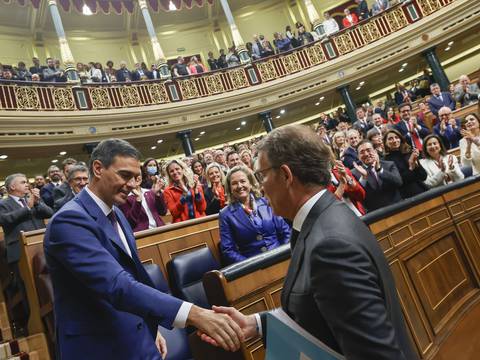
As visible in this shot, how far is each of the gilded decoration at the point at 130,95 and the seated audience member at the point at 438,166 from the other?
25.5 ft

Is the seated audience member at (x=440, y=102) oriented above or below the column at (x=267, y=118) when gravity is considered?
below

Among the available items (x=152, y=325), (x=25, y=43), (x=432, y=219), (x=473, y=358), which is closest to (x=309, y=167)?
(x=152, y=325)

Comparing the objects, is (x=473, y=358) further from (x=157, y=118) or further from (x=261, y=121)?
(x=261, y=121)

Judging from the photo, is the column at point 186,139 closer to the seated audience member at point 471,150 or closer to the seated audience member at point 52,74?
the seated audience member at point 52,74

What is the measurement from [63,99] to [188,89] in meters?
3.25

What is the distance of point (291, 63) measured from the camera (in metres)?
11.4

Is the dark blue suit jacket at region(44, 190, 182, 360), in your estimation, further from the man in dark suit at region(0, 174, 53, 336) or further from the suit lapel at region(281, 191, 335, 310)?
the man in dark suit at region(0, 174, 53, 336)

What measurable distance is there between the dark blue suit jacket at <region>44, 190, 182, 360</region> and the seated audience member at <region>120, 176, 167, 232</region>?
192 centimetres

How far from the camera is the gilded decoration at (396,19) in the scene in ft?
35.5

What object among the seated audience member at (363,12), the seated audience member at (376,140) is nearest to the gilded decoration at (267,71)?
the seated audience member at (363,12)

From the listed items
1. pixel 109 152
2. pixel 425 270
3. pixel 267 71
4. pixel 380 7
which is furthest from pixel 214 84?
pixel 109 152

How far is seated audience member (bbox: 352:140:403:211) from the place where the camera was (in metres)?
3.14

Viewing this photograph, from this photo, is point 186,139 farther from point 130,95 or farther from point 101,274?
point 101,274

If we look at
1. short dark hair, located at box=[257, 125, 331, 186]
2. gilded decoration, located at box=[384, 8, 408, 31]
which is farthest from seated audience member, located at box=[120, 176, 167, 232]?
gilded decoration, located at box=[384, 8, 408, 31]
